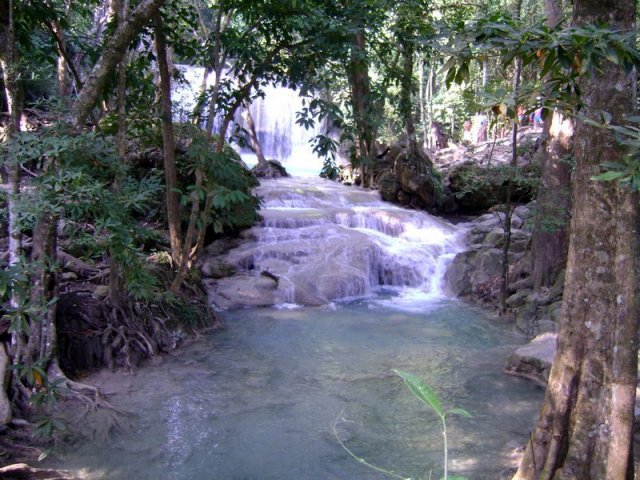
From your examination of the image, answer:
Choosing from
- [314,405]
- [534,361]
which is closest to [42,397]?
[314,405]

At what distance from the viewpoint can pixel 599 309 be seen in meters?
3.09

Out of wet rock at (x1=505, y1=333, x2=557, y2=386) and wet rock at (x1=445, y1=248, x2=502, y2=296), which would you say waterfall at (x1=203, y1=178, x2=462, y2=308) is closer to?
wet rock at (x1=445, y1=248, x2=502, y2=296)

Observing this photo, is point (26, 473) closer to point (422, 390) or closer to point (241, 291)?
point (422, 390)

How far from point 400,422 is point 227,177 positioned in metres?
3.53

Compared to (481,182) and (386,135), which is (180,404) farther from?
(386,135)

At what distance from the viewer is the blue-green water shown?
4.45 metres

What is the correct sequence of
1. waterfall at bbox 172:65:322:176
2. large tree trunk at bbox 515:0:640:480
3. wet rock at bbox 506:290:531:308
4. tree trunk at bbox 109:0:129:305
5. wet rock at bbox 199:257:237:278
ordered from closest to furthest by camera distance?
1. large tree trunk at bbox 515:0:640:480
2. tree trunk at bbox 109:0:129:305
3. wet rock at bbox 506:290:531:308
4. wet rock at bbox 199:257:237:278
5. waterfall at bbox 172:65:322:176

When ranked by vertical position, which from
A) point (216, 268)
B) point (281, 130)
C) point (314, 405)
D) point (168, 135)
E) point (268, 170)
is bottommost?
point (314, 405)

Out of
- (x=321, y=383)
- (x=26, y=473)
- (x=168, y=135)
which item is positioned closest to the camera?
(x=26, y=473)

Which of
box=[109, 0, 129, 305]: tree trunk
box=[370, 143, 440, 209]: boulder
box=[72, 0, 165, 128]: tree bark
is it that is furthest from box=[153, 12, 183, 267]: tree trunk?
box=[370, 143, 440, 209]: boulder

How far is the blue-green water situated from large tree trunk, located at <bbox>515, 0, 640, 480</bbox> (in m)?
1.20

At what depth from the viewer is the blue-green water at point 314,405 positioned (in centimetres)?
445

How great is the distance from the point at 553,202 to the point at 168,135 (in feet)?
17.4

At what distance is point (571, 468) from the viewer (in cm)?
315
